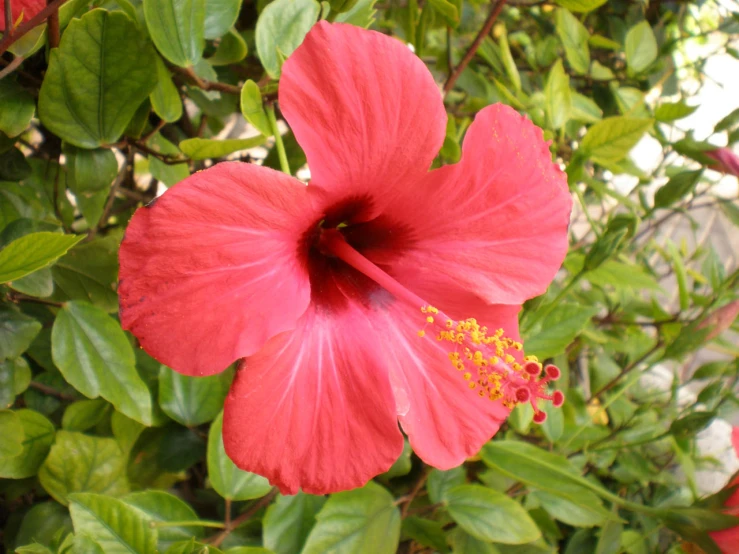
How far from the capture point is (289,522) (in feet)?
2.48

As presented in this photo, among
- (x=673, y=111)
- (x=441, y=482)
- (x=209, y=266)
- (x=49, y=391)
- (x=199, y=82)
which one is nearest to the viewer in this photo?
(x=209, y=266)

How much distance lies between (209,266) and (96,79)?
269mm

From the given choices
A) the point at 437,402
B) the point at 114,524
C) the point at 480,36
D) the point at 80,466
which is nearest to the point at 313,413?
the point at 437,402

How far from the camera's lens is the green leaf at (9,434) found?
60 cm

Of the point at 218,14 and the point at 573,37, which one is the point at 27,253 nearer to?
the point at 218,14

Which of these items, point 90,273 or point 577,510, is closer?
point 90,273

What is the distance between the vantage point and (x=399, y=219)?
650 millimetres

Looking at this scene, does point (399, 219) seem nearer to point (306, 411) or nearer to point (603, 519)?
point (306, 411)

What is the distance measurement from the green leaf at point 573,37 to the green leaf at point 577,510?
85cm

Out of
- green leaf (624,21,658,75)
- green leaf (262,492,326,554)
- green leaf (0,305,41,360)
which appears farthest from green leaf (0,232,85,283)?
green leaf (624,21,658,75)

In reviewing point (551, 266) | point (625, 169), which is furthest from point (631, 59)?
point (551, 266)

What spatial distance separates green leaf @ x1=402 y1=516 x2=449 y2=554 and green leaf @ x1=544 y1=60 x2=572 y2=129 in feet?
2.13

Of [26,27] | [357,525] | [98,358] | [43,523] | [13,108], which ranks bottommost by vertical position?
[43,523]

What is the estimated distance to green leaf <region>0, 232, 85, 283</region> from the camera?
481mm
